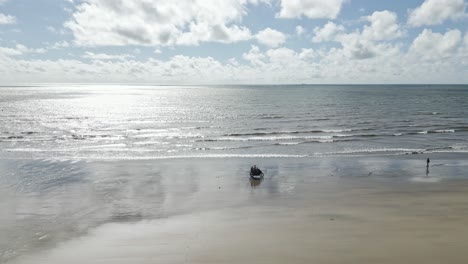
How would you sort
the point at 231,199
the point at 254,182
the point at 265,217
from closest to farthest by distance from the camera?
the point at 265,217
the point at 231,199
the point at 254,182

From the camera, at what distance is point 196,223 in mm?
20234

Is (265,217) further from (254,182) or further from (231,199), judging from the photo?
(254,182)

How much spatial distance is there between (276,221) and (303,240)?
9.31 feet

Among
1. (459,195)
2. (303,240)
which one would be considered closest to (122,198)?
(303,240)

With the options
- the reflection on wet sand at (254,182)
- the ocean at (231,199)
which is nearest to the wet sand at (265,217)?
the ocean at (231,199)

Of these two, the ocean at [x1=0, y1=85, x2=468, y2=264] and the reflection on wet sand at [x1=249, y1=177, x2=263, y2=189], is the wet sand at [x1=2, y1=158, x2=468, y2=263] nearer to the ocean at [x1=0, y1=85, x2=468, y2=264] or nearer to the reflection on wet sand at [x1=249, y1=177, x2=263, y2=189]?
the ocean at [x1=0, y1=85, x2=468, y2=264]

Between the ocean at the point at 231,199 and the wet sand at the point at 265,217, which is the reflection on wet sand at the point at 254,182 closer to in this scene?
the ocean at the point at 231,199

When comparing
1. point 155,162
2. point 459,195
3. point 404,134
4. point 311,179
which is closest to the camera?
point 459,195

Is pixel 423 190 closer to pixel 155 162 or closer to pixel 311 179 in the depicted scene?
pixel 311 179

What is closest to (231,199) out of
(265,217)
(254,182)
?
(265,217)

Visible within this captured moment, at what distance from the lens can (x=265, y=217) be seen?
68.4ft

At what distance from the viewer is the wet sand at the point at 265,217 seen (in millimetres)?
16328

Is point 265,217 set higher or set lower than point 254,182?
lower

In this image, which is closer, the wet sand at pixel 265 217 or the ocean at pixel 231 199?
the wet sand at pixel 265 217
